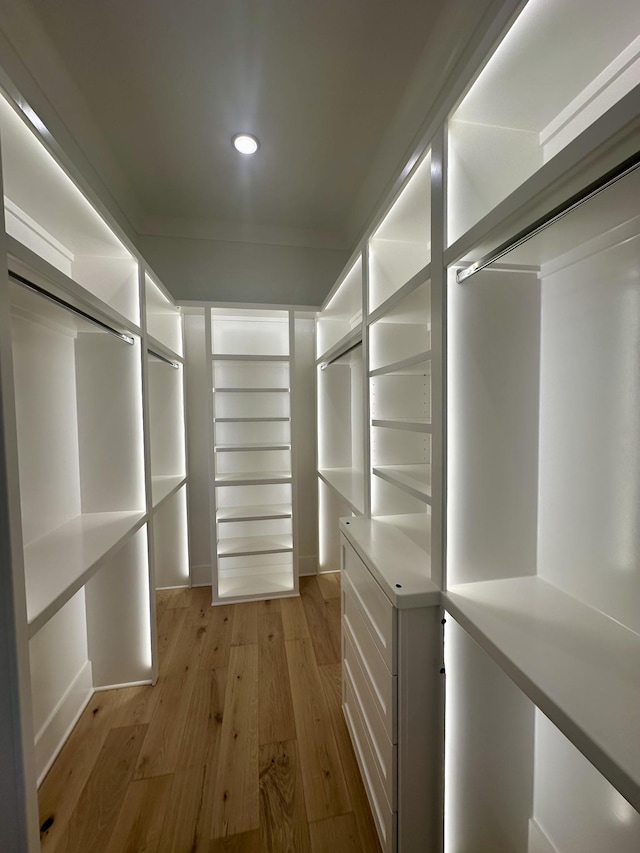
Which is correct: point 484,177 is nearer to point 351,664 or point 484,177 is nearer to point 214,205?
point 351,664

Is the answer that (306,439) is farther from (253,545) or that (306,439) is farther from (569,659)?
(569,659)

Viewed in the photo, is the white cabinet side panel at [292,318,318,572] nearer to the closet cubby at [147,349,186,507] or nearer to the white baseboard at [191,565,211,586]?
the white baseboard at [191,565,211,586]

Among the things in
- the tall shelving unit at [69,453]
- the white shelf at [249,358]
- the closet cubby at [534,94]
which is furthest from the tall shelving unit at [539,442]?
the white shelf at [249,358]

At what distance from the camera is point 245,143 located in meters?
1.92

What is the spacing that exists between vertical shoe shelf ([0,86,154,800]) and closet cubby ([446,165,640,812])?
1.19 metres

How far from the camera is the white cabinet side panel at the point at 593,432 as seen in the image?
2.72 feet

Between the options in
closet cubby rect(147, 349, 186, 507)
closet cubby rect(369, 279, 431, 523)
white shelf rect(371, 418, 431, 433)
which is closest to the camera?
white shelf rect(371, 418, 431, 433)

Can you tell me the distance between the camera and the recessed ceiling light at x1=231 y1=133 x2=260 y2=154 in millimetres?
1873

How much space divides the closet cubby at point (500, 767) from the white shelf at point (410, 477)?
1.28ft

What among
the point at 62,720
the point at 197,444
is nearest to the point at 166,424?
the point at 197,444

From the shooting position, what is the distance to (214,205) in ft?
8.38

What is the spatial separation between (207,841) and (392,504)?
139 cm

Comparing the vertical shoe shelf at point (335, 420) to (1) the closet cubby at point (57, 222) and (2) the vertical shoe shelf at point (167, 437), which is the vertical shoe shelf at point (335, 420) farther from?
(1) the closet cubby at point (57, 222)

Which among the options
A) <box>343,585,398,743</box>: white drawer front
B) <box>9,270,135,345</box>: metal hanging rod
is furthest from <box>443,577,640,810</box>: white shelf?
<box>9,270,135,345</box>: metal hanging rod
